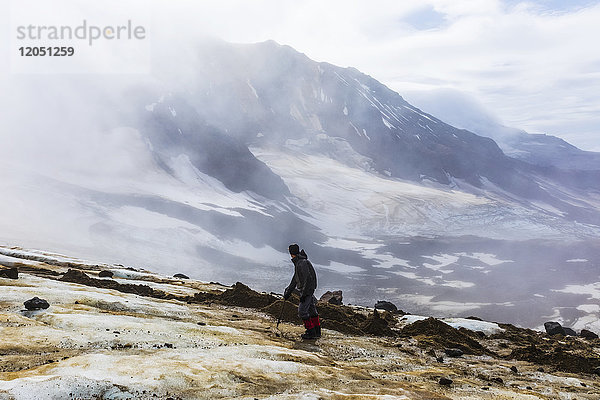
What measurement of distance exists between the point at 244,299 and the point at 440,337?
10.2 meters

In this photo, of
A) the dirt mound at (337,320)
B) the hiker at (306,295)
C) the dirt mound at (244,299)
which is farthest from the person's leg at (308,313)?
the dirt mound at (244,299)

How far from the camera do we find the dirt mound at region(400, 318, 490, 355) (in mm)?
19031

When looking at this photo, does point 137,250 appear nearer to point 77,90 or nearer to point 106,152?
point 106,152

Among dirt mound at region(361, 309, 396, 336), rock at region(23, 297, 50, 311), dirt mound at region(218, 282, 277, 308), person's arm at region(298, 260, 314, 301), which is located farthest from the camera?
dirt mound at region(218, 282, 277, 308)

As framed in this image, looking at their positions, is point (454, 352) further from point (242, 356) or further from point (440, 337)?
point (242, 356)

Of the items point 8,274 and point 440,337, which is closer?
point 440,337

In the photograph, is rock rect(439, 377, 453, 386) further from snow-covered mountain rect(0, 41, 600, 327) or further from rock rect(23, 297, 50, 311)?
snow-covered mountain rect(0, 41, 600, 327)

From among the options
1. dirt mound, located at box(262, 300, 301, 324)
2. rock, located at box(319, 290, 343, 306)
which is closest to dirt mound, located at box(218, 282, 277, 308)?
dirt mound, located at box(262, 300, 301, 324)

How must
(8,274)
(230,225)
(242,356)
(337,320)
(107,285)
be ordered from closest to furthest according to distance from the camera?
(242,356) < (8,274) < (337,320) < (107,285) < (230,225)

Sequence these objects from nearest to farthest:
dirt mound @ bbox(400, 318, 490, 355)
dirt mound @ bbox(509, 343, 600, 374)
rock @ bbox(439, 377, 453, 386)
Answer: rock @ bbox(439, 377, 453, 386) → dirt mound @ bbox(509, 343, 600, 374) → dirt mound @ bbox(400, 318, 490, 355)

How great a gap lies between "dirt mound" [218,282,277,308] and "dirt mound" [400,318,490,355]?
727cm

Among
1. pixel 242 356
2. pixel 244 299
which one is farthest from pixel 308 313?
pixel 244 299

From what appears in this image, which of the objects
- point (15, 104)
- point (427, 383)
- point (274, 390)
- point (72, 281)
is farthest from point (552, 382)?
point (15, 104)

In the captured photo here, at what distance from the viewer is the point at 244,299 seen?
2462 centimetres
